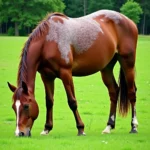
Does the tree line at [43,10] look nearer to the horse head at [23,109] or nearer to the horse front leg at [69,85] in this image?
the horse front leg at [69,85]

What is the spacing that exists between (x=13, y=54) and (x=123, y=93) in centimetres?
2428

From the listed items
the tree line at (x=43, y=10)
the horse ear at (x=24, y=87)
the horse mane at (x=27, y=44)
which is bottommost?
the tree line at (x=43, y=10)

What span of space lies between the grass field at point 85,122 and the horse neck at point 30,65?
105 centimetres

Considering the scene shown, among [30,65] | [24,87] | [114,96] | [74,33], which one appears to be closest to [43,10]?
[114,96]

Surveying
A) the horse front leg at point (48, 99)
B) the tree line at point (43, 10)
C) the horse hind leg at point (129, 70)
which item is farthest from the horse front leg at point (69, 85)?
the tree line at point (43, 10)

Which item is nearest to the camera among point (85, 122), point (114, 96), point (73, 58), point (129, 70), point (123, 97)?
point (73, 58)

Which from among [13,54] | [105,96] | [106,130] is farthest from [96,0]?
[106,130]

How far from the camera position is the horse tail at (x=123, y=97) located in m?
10.7

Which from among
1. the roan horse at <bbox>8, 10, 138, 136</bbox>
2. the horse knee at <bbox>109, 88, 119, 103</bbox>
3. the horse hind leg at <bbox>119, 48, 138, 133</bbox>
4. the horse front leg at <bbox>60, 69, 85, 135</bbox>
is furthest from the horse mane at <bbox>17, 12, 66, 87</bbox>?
the horse knee at <bbox>109, 88, 119, 103</bbox>

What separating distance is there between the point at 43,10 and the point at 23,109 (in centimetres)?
8758

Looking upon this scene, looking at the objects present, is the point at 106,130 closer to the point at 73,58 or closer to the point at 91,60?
the point at 91,60

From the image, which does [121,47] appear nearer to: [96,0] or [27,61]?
[27,61]

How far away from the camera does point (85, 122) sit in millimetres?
11602

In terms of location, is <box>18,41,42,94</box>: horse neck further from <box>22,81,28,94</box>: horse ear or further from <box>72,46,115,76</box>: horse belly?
<box>72,46,115,76</box>: horse belly
